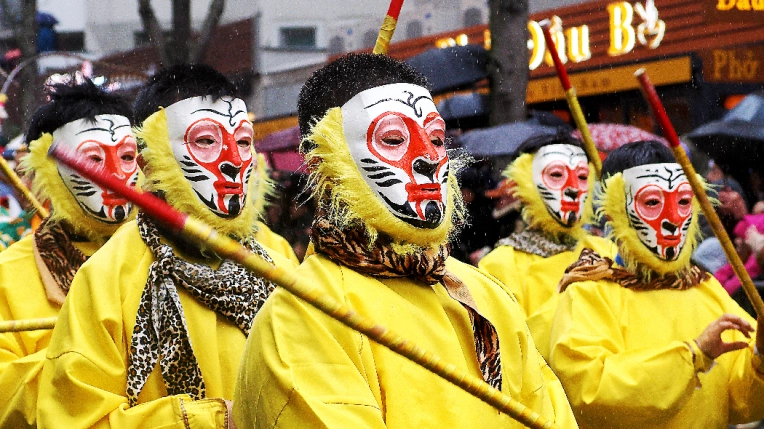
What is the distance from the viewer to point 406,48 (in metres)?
19.7

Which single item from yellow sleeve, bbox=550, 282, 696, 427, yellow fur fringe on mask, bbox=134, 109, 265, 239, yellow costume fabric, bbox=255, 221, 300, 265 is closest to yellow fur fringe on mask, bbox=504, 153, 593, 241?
yellow costume fabric, bbox=255, 221, 300, 265

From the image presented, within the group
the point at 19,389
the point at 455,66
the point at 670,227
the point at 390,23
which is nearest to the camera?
the point at 390,23

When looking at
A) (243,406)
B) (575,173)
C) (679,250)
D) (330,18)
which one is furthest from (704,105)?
(330,18)

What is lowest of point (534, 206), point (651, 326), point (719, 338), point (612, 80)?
point (612, 80)

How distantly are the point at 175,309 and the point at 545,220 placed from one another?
388 centimetres

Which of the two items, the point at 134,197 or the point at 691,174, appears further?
the point at 691,174

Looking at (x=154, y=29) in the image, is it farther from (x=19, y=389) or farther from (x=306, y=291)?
(x=306, y=291)

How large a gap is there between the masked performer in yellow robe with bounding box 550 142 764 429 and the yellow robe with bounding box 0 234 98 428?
2205mm

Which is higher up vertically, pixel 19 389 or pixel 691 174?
pixel 691 174

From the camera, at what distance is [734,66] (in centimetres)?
1331

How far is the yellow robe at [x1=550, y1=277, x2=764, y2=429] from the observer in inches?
193

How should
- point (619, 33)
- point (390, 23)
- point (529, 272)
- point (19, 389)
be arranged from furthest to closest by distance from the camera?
point (619, 33), point (529, 272), point (19, 389), point (390, 23)

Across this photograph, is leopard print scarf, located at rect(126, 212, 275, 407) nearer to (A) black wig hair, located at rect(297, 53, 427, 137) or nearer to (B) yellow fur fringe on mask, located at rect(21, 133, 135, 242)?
(A) black wig hair, located at rect(297, 53, 427, 137)

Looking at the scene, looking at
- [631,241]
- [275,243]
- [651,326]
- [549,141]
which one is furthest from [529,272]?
[651,326]
